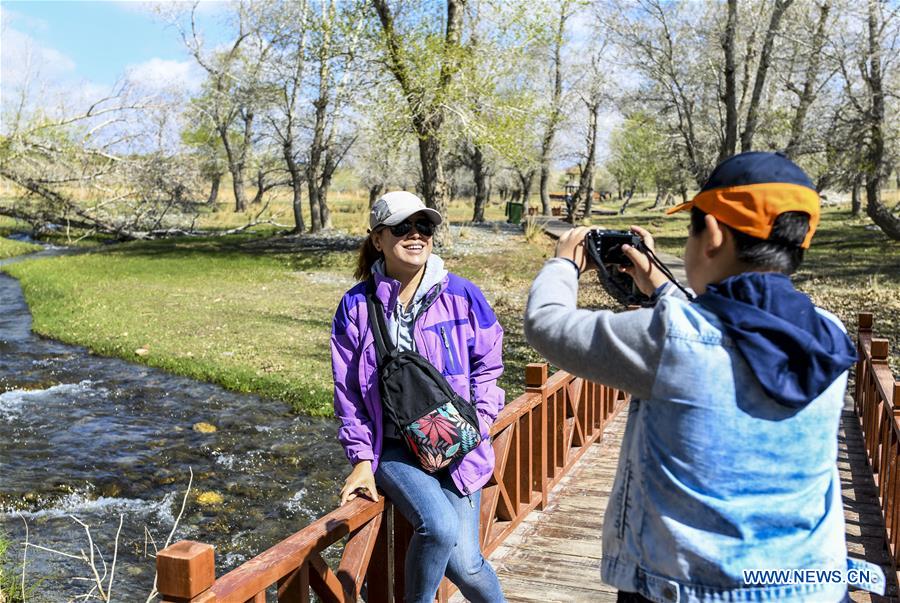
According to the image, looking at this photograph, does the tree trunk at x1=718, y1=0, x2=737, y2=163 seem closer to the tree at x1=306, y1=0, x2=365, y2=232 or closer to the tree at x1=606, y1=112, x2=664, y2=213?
the tree at x1=306, y1=0, x2=365, y2=232

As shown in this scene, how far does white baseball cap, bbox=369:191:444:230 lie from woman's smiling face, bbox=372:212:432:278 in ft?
0.08

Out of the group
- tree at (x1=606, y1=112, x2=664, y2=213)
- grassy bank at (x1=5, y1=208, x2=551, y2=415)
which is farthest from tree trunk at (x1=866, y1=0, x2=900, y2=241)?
tree at (x1=606, y1=112, x2=664, y2=213)

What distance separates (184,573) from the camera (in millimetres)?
2246

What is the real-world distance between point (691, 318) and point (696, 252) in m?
0.19

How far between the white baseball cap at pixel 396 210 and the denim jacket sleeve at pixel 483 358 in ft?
1.14

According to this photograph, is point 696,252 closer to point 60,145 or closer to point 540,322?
point 540,322

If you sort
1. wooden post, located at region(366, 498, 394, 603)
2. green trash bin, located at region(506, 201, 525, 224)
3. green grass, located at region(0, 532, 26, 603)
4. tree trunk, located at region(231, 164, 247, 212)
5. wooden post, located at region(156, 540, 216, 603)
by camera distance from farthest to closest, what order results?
tree trunk, located at region(231, 164, 247, 212), green trash bin, located at region(506, 201, 525, 224), green grass, located at region(0, 532, 26, 603), wooden post, located at region(366, 498, 394, 603), wooden post, located at region(156, 540, 216, 603)

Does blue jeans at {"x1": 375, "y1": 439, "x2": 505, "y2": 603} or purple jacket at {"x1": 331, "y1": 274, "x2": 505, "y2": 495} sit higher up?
purple jacket at {"x1": 331, "y1": 274, "x2": 505, "y2": 495}

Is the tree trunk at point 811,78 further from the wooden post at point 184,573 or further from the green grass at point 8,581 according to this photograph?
the wooden post at point 184,573

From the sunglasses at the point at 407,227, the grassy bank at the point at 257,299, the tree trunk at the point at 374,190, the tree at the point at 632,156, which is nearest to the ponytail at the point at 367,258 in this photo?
the sunglasses at the point at 407,227

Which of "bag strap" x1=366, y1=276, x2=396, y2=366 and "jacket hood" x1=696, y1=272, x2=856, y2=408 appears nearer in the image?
"jacket hood" x1=696, y1=272, x2=856, y2=408

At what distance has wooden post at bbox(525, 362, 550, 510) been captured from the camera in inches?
210

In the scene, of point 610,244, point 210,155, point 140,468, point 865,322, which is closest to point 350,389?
point 610,244

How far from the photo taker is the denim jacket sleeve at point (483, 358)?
3.31m
